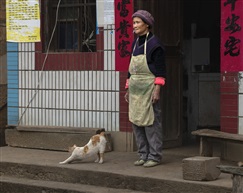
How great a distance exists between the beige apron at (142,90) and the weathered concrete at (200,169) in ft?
3.28

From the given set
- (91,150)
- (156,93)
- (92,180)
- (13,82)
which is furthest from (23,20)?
(92,180)

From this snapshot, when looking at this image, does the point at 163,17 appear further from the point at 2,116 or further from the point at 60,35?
the point at 2,116

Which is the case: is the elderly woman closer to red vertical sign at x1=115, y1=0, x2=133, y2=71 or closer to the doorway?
red vertical sign at x1=115, y1=0, x2=133, y2=71

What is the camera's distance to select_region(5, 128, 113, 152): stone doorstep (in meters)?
9.04

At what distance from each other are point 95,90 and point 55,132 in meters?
0.96

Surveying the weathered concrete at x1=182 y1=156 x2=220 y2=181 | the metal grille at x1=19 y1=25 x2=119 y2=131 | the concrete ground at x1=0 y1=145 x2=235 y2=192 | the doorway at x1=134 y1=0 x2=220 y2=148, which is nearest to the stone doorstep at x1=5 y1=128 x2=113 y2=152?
the concrete ground at x1=0 y1=145 x2=235 y2=192

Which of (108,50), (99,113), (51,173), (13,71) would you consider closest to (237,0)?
(108,50)

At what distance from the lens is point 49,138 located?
941cm

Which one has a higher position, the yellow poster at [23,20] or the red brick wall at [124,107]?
the yellow poster at [23,20]

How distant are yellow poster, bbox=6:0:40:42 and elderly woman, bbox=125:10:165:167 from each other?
2513 millimetres

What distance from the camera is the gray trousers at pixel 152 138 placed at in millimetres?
7707

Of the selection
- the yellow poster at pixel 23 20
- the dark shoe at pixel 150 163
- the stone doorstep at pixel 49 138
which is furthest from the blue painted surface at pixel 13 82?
the dark shoe at pixel 150 163

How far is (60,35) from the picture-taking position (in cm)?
977

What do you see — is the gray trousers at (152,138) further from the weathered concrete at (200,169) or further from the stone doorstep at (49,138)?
the stone doorstep at (49,138)
